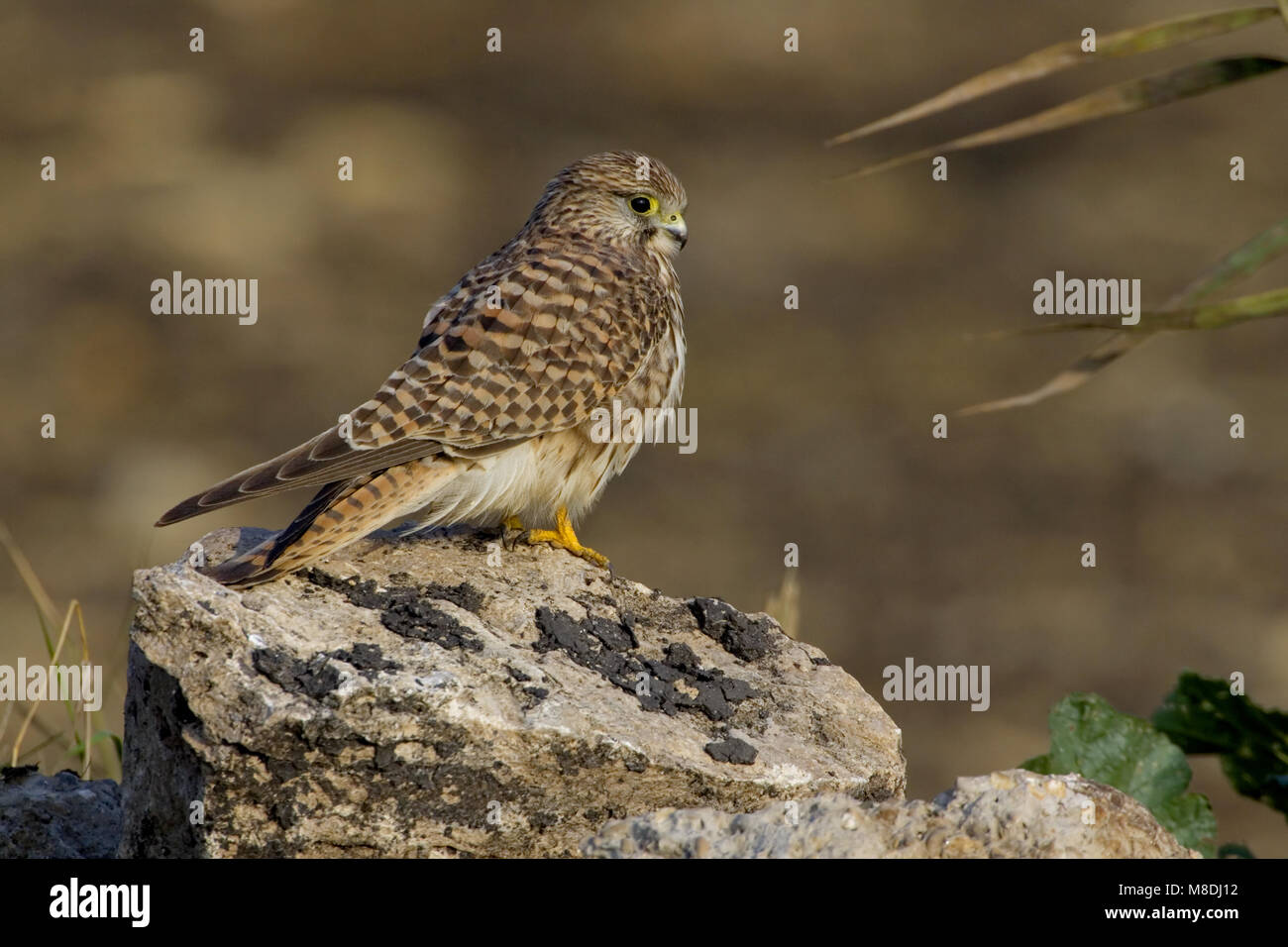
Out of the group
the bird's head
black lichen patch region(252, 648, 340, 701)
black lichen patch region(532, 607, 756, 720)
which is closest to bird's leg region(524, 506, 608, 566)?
black lichen patch region(532, 607, 756, 720)

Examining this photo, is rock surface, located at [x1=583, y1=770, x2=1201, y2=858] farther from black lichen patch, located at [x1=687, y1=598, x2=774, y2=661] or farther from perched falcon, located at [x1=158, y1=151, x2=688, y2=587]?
perched falcon, located at [x1=158, y1=151, x2=688, y2=587]

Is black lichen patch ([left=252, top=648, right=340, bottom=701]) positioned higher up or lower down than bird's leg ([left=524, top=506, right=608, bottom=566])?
lower down

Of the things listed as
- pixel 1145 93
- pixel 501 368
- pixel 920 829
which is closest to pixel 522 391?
pixel 501 368

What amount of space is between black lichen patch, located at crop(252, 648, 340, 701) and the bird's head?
252cm

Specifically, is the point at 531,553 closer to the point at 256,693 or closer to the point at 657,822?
the point at 256,693

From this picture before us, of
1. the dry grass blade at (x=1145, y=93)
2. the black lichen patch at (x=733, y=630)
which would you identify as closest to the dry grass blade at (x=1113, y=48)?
the dry grass blade at (x=1145, y=93)

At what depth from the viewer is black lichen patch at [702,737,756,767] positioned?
138 inches

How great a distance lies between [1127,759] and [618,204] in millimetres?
2664

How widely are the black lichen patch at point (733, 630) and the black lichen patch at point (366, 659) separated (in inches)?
45.8

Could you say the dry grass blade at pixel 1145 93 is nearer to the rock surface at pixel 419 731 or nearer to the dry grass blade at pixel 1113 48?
the dry grass blade at pixel 1113 48

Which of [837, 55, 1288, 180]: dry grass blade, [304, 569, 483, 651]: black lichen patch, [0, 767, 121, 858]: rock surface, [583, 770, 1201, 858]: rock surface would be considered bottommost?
[0, 767, 121, 858]: rock surface

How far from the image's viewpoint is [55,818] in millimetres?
3904
